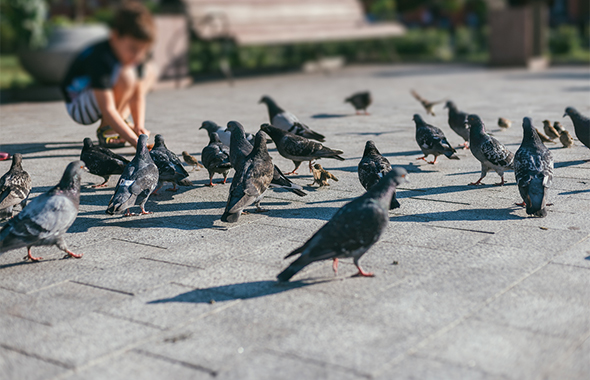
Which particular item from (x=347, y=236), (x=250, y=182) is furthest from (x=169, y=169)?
(x=347, y=236)

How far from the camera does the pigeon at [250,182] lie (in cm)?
548

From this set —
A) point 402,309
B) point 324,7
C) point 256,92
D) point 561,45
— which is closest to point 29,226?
point 402,309

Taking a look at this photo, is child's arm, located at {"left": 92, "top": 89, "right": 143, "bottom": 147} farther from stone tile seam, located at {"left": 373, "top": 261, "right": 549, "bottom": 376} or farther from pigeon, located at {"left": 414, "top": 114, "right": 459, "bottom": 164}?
stone tile seam, located at {"left": 373, "top": 261, "right": 549, "bottom": 376}

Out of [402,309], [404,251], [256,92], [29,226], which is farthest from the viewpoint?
[256,92]

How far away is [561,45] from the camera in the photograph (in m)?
23.4

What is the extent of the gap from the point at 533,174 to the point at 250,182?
2.33 m

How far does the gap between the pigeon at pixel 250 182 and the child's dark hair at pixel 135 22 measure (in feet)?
4.63

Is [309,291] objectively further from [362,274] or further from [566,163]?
[566,163]

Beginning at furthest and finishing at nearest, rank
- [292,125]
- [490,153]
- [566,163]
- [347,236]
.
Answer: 1. [292,125]
2. [566,163]
3. [490,153]
4. [347,236]

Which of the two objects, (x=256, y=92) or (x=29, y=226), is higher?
(x=29, y=226)

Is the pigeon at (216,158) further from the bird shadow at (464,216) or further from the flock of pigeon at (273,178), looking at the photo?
the bird shadow at (464,216)

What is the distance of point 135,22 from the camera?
15.5 ft

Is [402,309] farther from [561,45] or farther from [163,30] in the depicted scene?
[561,45]

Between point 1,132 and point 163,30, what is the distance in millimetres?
7428
